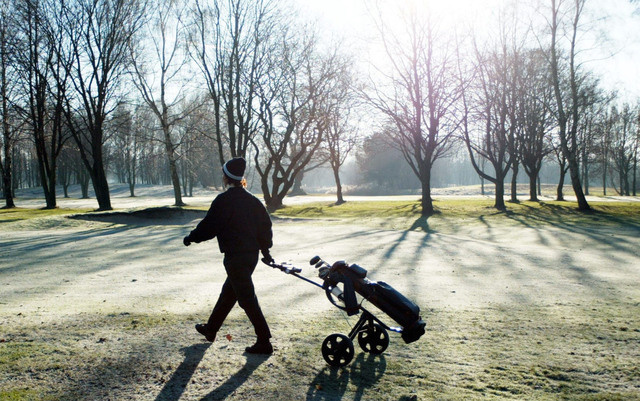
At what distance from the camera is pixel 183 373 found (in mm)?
4309

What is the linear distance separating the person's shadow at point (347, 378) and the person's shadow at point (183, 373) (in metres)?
1.16

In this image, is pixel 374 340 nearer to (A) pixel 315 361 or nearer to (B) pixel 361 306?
(B) pixel 361 306

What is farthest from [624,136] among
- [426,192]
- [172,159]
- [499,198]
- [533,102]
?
[172,159]

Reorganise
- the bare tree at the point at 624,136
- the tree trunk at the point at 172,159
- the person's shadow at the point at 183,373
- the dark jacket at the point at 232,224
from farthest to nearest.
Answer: the bare tree at the point at 624,136
the tree trunk at the point at 172,159
the dark jacket at the point at 232,224
the person's shadow at the point at 183,373

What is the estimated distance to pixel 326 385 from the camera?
410 cm

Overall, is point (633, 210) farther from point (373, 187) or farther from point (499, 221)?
point (373, 187)

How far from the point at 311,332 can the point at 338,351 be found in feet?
3.62

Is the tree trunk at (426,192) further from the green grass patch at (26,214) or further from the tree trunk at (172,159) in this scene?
the green grass patch at (26,214)

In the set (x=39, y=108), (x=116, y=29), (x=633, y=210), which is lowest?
(x=633, y=210)

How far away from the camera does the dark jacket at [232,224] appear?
186 inches

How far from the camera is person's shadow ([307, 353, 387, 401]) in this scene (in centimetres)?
391

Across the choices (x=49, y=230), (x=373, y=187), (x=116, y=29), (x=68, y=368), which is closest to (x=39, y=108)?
(x=116, y=29)

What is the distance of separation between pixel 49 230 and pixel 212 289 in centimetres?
1435

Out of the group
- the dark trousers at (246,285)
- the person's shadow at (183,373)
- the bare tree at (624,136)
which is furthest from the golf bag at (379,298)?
the bare tree at (624,136)
